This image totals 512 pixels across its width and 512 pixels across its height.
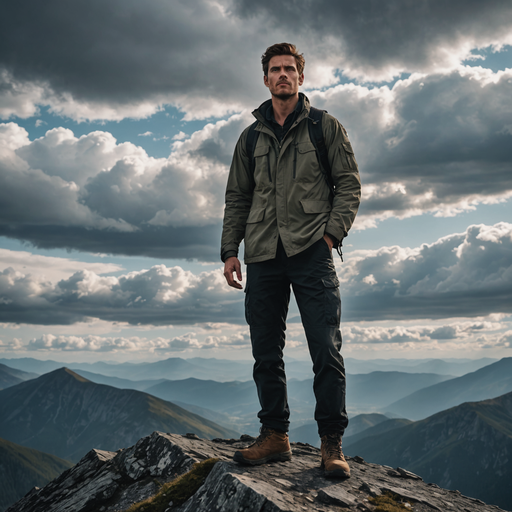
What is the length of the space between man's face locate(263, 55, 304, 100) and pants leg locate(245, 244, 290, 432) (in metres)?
2.53

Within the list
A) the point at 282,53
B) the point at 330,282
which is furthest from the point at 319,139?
the point at 330,282

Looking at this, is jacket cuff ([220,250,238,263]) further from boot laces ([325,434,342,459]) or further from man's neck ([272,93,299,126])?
boot laces ([325,434,342,459])

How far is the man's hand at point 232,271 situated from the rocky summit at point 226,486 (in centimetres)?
280

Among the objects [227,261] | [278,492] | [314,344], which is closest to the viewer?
[278,492]

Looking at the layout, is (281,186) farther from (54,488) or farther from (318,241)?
(54,488)

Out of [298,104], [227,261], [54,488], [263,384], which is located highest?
[298,104]

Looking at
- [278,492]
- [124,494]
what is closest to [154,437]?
[124,494]

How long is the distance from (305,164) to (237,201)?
61.1 inches

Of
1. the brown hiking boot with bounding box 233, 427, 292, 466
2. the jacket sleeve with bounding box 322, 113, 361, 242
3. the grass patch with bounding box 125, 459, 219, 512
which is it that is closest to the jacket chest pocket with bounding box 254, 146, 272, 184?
the jacket sleeve with bounding box 322, 113, 361, 242

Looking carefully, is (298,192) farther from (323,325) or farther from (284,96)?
(323,325)

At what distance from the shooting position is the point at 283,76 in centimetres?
714

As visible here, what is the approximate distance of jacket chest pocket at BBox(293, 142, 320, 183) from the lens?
23.5ft

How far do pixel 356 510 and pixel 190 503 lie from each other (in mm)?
2309

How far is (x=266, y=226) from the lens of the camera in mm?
7258
